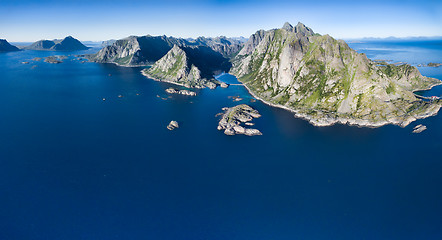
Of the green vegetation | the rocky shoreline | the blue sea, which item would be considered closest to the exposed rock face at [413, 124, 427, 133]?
the blue sea

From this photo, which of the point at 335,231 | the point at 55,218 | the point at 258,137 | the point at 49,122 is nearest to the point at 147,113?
the point at 49,122

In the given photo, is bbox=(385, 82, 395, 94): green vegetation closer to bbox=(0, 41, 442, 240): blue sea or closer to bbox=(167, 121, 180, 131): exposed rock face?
bbox=(0, 41, 442, 240): blue sea

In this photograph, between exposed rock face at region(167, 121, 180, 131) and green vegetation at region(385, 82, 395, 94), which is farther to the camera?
green vegetation at region(385, 82, 395, 94)

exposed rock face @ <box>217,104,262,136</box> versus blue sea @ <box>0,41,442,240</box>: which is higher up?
exposed rock face @ <box>217,104,262,136</box>

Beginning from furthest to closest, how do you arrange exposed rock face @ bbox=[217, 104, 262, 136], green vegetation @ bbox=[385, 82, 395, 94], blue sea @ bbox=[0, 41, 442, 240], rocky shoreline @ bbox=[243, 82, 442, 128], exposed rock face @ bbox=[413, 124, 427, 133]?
green vegetation @ bbox=[385, 82, 395, 94]
rocky shoreline @ bbox=[243, 82, 442, 128]
exposed rock face @ bbox=[217, 104, 262, 136]
exposed rock face @ bbox=[413, 124, 427, 133]
blue sea @ bbox=[0, 41, 442, 240]

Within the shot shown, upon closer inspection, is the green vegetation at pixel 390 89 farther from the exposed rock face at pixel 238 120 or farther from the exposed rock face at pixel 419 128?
the exposed rock face at pixel 238 120

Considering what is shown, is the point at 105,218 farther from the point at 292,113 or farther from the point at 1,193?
the point at 292,113
